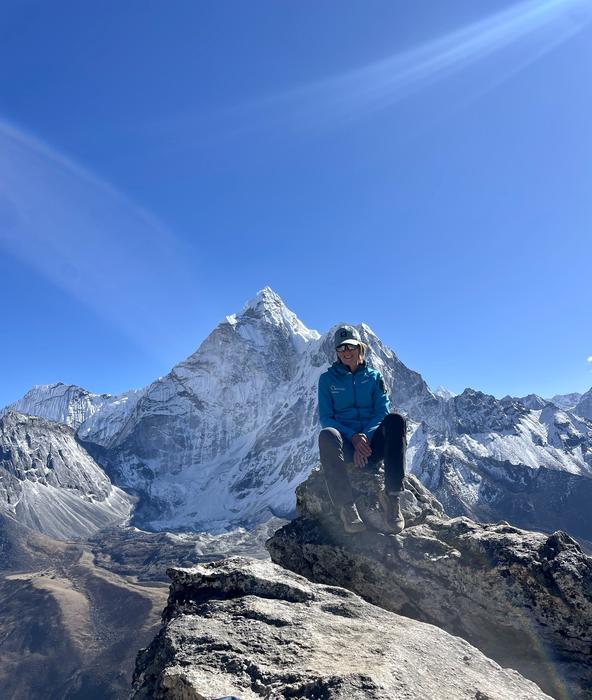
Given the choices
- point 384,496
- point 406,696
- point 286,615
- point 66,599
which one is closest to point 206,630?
point 286,615

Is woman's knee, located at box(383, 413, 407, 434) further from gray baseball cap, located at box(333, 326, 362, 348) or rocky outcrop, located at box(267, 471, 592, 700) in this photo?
rocky outcrop, located at box(267, 471, 592, 700)

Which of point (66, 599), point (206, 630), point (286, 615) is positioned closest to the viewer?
point (206, 630)

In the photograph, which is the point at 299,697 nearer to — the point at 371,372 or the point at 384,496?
the point at 384,496

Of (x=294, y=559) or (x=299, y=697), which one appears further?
(x=294, y=559)

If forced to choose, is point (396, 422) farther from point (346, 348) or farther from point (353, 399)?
point (346, 348)

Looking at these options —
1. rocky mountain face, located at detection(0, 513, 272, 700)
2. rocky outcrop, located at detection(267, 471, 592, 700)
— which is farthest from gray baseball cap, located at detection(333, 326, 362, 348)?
Answer: rocky mountain face, located at detection(0, 513, 272, 700)

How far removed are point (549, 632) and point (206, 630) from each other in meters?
4.75

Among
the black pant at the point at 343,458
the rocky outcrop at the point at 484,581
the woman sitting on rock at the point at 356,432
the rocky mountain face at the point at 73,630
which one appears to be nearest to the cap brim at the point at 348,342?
the woman sitting on rock at the point at 356,432

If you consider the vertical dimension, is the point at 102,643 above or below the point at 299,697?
below

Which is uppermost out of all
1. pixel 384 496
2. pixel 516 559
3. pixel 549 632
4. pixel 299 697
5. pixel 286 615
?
pixel 384 496

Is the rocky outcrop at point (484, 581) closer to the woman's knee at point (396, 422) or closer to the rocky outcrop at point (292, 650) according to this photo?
the rocky outcrop at point (292, 650)

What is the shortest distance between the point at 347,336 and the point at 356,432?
2.00 meters

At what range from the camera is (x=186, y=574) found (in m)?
6.41

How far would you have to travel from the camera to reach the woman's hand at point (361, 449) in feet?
31.1
